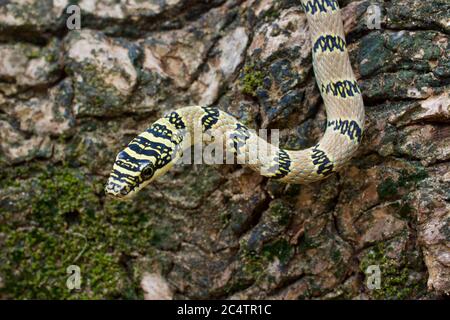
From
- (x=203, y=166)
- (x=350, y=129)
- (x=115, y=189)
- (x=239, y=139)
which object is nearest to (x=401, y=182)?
(x=350, y=129)

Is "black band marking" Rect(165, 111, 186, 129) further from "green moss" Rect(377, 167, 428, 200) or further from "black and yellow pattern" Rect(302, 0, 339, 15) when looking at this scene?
"green moss" Rect(377, 167, 428, 200)

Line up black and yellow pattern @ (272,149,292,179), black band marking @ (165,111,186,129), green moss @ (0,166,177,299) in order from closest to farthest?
black and yellow pattern @ (272,149,292,179)
black band marking @ (165,111,186,129)
green moss @ (0,166,177,299)

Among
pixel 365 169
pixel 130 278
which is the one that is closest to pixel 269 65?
pixel 365 169

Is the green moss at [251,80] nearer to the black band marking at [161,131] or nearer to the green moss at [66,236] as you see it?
the black band marking at [161,131]

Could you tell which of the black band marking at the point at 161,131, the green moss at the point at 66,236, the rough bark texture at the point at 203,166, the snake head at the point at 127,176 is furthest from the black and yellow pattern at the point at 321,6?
the green moss at the point at 66,236

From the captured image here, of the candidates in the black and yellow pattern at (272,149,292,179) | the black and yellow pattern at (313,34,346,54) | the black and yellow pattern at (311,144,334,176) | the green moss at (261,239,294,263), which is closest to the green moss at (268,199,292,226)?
the green moss at (261,239,294,263)

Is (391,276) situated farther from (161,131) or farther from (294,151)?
(161,131)
